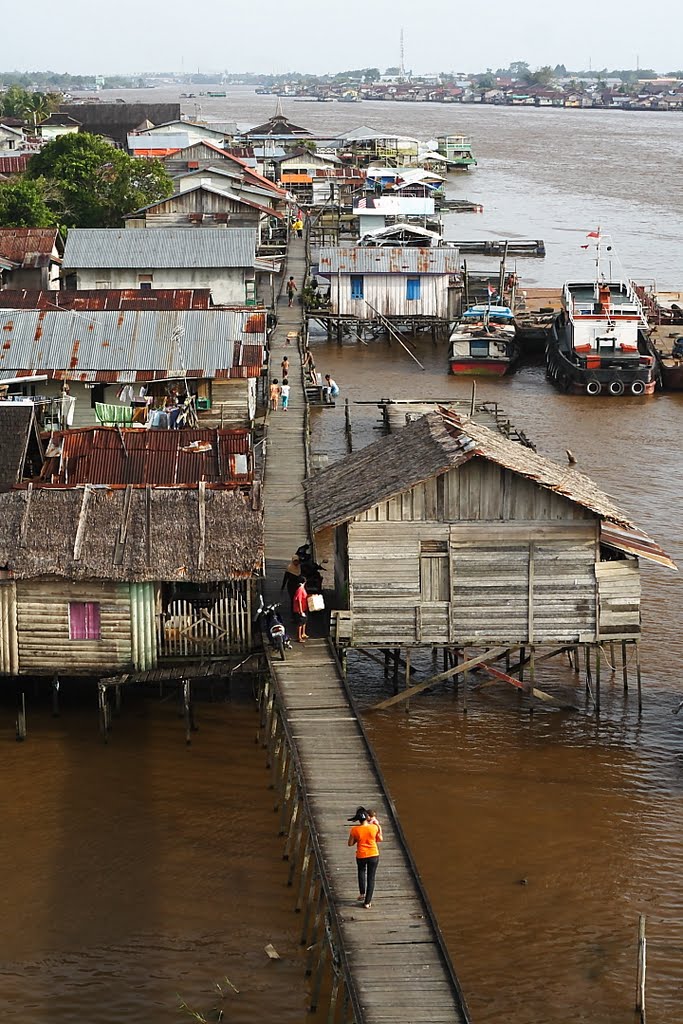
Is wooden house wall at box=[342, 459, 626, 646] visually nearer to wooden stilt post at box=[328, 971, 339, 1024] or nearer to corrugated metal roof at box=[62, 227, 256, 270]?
wooden stilt post at box=[328, 971, 339, 1024]

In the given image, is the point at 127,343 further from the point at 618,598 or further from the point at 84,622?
the point at 618,598

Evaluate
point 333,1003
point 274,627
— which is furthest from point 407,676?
point 333,1003

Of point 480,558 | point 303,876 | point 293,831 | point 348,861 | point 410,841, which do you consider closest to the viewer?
point 348,861

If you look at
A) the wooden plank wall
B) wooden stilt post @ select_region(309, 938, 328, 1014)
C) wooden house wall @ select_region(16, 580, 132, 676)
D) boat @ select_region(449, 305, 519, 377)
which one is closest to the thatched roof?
wooden house wall @ select_region(16, 580, 132, 676)

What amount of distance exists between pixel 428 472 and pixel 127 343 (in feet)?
49.8

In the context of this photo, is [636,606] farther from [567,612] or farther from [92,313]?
[92,313]

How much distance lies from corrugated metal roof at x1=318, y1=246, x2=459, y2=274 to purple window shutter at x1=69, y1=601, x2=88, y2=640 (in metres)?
36.3

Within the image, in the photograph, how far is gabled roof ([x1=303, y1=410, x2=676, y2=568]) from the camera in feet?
Result: 72.4

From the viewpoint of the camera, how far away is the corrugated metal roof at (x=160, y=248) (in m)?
49.3

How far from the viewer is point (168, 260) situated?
49312mm

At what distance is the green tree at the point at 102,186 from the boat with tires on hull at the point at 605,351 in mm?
24526

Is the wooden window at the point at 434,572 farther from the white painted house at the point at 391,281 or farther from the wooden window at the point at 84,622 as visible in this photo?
the white painted house at the point at 391,281

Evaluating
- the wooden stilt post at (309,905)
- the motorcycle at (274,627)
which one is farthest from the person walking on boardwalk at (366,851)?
the motorcycle at (274,627)

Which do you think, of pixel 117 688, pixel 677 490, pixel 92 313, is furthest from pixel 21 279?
pixel 117 688
